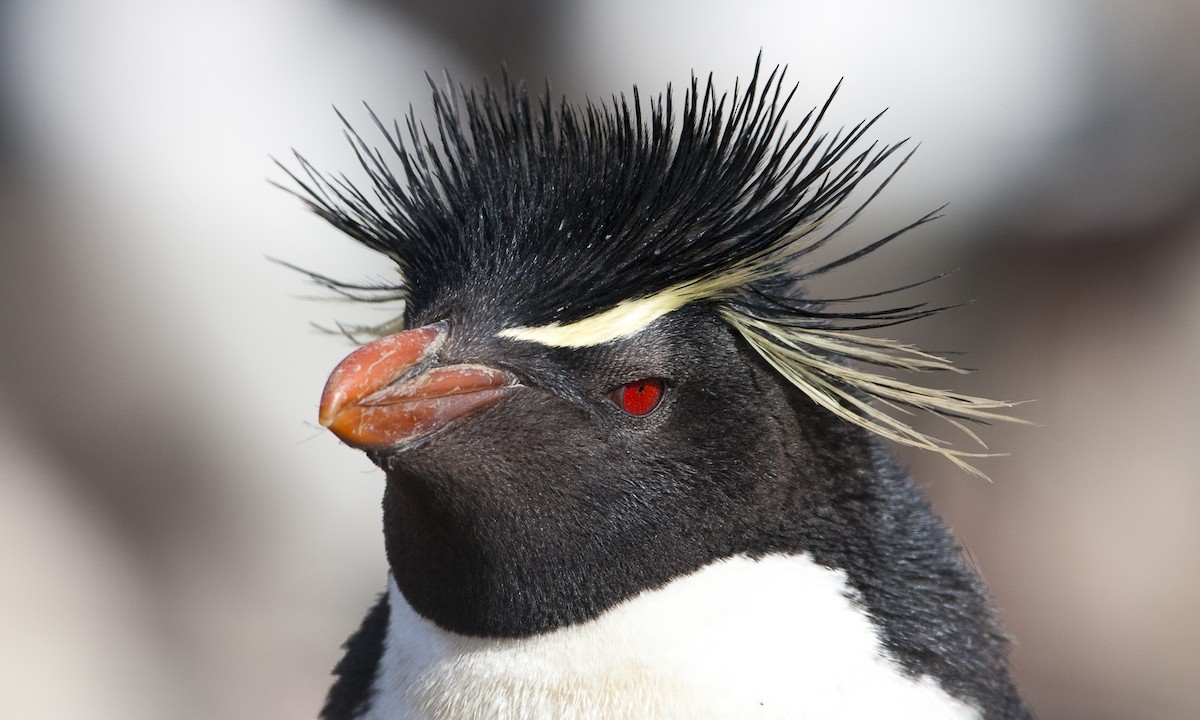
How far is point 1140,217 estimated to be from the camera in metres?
5.23

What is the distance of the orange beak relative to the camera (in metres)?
1.25

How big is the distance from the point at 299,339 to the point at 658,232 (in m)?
3.61

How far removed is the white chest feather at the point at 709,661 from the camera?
1432 millimetres

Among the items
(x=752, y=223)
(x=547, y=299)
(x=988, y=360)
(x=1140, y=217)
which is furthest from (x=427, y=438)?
(x=1140, y=217)

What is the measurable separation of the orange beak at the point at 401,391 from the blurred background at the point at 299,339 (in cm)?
243

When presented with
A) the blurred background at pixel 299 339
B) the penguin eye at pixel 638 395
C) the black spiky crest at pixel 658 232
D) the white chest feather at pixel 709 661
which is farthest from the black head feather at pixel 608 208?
the blurred background at pixel 299 339

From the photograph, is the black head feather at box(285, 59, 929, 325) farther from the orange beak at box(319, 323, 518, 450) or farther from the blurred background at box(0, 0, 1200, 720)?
the blurred background at box(0, 0, 1200, 720)

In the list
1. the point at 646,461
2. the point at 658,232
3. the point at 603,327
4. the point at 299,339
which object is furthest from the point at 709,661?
the point at 299,339

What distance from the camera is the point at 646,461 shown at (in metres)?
1.43

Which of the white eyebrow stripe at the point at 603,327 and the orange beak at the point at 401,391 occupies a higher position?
the white eyebrow stripe at the point at 603,327

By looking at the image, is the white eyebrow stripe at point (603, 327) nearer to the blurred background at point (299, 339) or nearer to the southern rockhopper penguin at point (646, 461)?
the southern rockhopper penguin at point (646, 461)

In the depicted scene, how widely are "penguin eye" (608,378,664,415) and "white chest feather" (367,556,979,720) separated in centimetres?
22

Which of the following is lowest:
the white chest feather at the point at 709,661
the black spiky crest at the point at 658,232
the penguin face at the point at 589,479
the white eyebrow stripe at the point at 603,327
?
the white chest feather at the point at 709,661

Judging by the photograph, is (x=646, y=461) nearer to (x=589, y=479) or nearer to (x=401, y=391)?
(x=589, y=479)
